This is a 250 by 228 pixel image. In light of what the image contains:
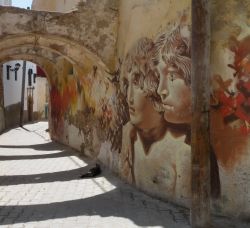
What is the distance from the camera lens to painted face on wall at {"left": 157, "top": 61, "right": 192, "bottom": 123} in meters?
6.66

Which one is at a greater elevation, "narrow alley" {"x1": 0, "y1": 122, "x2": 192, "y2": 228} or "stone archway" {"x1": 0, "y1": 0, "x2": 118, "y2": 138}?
"stone archway" {"x1": 0, "y1": 0, "x2": 118, "y2": 138}

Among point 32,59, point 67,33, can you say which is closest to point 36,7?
point 32,59

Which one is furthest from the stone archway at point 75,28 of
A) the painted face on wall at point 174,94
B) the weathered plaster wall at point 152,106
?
the painted face on wall at point 174,94

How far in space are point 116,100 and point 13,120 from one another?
18.2 m

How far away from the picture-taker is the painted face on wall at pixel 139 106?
752 centimetres

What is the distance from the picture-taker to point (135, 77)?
26.7ft

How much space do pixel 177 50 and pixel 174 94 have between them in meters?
0.68

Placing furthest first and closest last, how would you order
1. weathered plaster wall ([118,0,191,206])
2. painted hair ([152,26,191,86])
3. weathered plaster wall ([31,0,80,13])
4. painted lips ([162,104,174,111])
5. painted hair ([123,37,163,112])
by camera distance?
weathered plaster wall ([31,0,80,13])
painted hair ([123,37,163,112])
painted lips ([162,104,174,111])
weathered plaster wall ([118,0,191,206])
painted hair ([152,26,191,86])

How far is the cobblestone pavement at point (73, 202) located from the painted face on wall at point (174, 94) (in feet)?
4.62

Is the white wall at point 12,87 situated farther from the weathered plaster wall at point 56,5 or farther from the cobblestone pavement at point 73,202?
the cobblestone pavement at point 73,202

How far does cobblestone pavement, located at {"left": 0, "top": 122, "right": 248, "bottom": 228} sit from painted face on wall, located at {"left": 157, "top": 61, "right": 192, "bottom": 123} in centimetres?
141

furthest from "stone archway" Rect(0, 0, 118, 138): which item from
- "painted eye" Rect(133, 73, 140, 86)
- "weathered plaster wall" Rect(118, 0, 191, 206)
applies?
"painted eye" Rect(133, 73, 140, 86)

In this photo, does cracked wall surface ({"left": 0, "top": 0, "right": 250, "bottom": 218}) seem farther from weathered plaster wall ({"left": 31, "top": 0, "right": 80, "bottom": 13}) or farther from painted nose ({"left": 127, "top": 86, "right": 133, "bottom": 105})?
weathered plaster wall ({"left": 31, "top": 0, "right": 80, "bottom": 13})

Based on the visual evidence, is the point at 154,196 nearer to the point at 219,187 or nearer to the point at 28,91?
the point at 219,187
